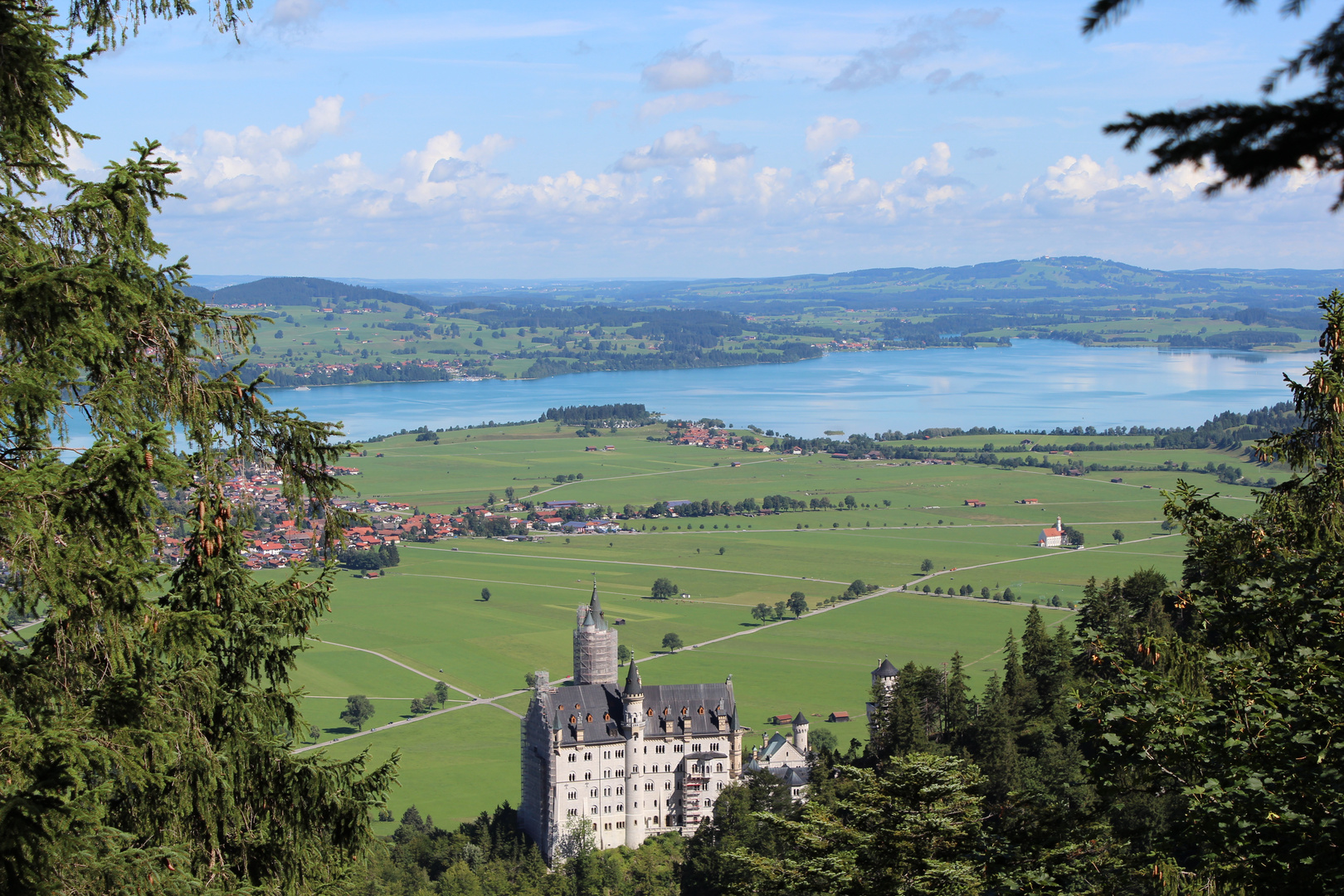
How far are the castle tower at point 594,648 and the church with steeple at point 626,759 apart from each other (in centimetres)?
181

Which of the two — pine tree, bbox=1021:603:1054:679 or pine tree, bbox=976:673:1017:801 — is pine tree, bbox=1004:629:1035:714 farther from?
pine tree, bbox=1021:603:1054:679

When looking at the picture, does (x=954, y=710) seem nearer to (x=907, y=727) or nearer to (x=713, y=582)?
(x=907, y=727)

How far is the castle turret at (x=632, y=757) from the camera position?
62.8m

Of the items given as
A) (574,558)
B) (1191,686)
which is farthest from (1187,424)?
(1191,686)

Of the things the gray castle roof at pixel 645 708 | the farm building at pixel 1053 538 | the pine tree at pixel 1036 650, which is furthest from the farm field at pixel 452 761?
the farm building at pixel 1053 538

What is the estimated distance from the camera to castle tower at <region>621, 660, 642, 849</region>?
2474 inches

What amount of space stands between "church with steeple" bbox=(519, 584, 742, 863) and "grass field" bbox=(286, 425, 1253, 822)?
5.64 metres

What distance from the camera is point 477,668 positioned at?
298ft

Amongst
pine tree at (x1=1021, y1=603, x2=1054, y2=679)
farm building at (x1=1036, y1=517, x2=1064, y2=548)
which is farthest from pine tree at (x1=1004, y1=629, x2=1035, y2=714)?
farm building at (x1=1036, y1=517, x2=1064, y2=548)

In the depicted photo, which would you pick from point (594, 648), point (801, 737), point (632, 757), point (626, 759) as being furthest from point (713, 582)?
point (626, 759)

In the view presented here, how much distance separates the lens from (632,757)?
63.0m

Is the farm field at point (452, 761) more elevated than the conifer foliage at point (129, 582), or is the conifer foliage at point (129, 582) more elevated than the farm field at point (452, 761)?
the conifer foliage at point (129, 582)

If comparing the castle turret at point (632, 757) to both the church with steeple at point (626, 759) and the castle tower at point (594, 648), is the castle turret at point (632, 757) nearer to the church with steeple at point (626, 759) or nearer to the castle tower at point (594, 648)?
the church with steeple at point (626, 759)

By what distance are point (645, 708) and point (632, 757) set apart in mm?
2752
